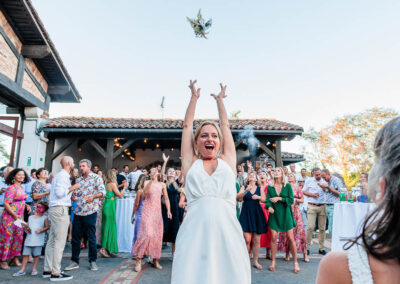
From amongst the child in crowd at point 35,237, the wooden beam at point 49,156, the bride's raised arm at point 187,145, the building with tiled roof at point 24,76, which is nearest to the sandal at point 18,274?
the child in crowd at point 35,237

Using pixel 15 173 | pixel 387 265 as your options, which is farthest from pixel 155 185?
pixel 387 265

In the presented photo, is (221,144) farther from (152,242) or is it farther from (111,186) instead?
(111,186)

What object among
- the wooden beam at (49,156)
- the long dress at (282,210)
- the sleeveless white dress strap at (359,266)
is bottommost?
the long dress at (282,210)

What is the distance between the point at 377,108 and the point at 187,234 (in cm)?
2887

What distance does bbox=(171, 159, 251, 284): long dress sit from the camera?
163cm

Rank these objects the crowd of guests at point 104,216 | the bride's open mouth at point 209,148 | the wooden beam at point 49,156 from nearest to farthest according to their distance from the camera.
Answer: the bride's open mouth at point 209,148 < the crowd of guests at point 104,216 < the wooden beam at point 49,156

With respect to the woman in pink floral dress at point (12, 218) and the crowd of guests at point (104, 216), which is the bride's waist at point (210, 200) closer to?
the crowd of guests at point (104, 216)

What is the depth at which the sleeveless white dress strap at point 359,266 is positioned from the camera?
0.59 m

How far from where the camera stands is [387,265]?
59cm

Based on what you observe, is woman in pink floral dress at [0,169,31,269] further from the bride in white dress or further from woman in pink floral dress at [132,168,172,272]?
the bride in white dress

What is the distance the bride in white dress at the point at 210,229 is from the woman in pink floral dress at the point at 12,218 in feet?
15.1

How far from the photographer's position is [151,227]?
505cm

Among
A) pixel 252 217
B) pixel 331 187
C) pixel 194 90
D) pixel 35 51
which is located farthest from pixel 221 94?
pixel 35 51

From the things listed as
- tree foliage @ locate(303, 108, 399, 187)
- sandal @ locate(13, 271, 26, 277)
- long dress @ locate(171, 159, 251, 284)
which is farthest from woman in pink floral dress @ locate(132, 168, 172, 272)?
tree foliage @ locate(303, 108, 399, 187)
